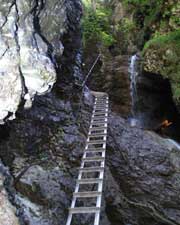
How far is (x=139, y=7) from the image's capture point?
16.6 m

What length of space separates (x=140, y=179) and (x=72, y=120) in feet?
8.05

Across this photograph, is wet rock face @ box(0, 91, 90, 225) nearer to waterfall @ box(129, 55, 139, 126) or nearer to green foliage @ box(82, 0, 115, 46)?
waterfall @ box(129, 55, 139, 126)

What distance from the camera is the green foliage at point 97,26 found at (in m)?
18.5

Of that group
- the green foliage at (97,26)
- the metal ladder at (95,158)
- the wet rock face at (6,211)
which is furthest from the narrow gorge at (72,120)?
the green foliage at (97,26)

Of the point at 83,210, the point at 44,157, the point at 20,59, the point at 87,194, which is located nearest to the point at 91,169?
the point at 87,194

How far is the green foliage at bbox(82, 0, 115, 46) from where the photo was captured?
18.5 metres

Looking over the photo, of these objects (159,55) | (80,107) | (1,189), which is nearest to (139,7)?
(159,55)

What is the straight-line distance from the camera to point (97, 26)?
19.9 meters

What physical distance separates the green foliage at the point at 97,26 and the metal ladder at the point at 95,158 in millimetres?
7101

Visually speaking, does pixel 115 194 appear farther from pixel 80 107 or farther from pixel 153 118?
pixel 153 118

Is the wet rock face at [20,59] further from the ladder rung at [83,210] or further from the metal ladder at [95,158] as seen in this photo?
the ladder rung at [83,210]

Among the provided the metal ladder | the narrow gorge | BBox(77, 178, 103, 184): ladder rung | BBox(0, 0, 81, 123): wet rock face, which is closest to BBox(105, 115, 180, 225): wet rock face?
the narrow gorge

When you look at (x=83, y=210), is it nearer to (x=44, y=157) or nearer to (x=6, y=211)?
(x=6, y=211)

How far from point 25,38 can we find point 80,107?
428 centimetres
